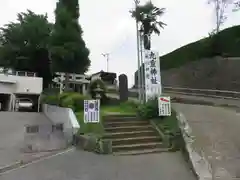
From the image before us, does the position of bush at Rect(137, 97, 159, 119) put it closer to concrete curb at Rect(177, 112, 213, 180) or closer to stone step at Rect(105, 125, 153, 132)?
stone step at Rect(105, 125, 153, 132)

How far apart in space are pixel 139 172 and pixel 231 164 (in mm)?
2315

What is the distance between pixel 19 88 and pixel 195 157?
100 ft

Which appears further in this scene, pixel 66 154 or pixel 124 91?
pixel 124 91

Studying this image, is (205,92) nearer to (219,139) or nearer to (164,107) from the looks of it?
(164,107)

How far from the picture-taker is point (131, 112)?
1498 cm

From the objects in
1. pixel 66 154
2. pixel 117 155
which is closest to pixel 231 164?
pixel 117 155

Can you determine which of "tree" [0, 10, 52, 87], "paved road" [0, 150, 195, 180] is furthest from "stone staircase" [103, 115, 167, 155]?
"tree" [0, 10, 52, 87]

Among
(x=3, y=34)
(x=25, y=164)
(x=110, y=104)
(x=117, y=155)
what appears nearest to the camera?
(x=25, y=164)

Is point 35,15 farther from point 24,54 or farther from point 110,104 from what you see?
point 110,104

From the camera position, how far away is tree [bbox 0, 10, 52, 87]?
41281mm

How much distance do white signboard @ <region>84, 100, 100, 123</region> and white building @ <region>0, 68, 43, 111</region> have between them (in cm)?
2476

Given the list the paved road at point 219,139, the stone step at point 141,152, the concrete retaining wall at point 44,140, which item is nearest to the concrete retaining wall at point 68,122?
the concrete retaining wall at point 44,140

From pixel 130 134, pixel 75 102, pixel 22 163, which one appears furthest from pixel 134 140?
pixel 75 102

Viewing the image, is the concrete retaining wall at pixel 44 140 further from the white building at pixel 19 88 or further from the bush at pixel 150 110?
the white building at pixel 19 88
